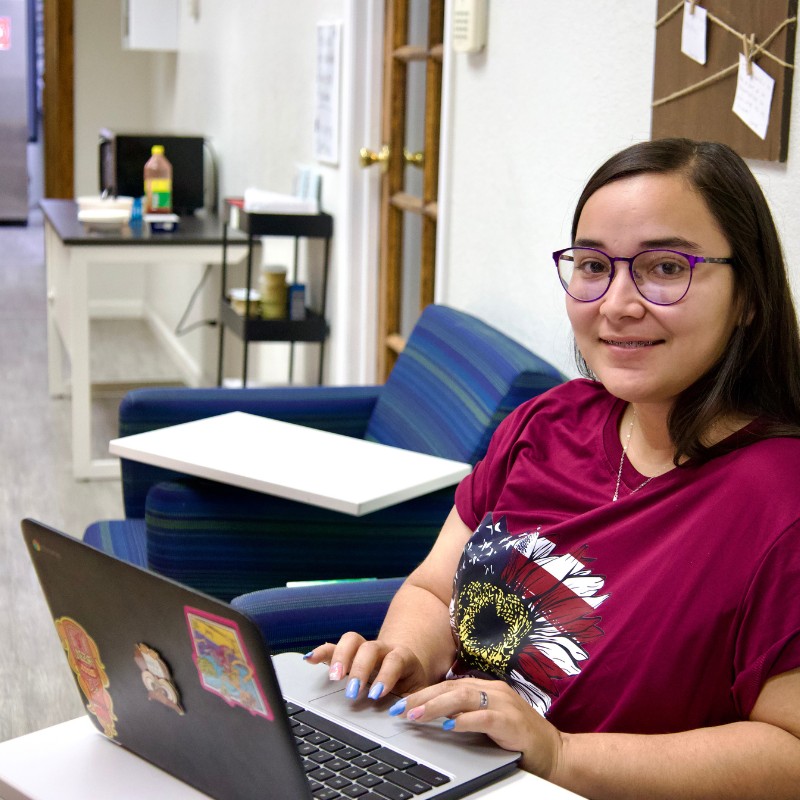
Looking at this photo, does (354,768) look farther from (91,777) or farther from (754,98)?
(754,98)

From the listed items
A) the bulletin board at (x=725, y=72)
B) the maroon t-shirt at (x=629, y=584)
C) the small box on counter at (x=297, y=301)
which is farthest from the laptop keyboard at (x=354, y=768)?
the small box on counter at (x=297, y=301)

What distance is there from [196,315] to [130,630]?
4929 millimetres

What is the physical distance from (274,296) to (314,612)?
2.41 metres

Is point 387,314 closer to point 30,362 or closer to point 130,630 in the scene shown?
point 130,630

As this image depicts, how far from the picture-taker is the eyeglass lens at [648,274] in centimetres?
121

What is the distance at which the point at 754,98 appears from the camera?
1.67 metres

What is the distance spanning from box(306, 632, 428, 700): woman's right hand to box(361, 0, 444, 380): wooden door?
1964 millimetres

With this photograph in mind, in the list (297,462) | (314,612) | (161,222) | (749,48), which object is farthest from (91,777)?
(161,222)

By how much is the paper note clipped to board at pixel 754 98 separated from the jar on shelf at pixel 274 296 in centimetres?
238

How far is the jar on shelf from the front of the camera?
12.9ft

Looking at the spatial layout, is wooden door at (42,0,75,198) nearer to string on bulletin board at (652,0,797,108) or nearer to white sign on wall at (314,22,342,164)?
white sign on wall at (314,22,342,164)

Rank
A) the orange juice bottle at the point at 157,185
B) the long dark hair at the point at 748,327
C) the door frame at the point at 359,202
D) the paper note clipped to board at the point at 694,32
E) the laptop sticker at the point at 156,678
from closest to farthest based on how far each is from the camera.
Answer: the laptop sticker at the point at 156,678 < the long dark hair at the point at 748,327 < the paper note clipped to board at the point at 694,32 < the door frame at the point at 359,202 < the orange juice bottle at the point at 157,185

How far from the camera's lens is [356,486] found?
2.03 metres

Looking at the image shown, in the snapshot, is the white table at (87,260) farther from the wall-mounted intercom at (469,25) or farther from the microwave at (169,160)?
the wall-mounted intercom at (469,25)
